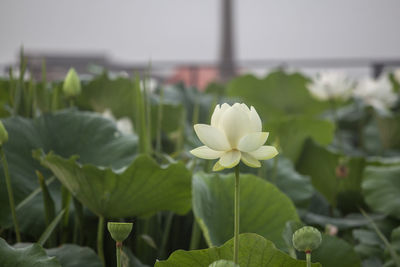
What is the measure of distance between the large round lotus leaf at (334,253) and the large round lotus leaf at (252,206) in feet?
0.19

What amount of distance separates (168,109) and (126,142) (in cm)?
27

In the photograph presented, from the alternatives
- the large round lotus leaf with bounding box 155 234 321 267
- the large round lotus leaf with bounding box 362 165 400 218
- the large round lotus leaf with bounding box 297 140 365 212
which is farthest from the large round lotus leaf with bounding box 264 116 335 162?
the large round lotus leaf with bounding box 155 234 321 267

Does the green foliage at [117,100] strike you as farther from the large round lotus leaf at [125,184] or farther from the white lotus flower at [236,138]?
the white lotus flower at [236,138]

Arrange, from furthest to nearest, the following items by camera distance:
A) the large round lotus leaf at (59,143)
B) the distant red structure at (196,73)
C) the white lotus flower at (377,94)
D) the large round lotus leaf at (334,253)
Result: the distant red structure at (196,73) < the white lotus flower at (377,94) < the large round lotus leaf at (59,143) < the large round lotus leaf at (334,253)

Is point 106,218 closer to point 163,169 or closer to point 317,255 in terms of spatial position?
point 163,169

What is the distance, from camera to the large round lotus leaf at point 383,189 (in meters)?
0.56

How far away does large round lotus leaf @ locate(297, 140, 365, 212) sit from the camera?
0.68m

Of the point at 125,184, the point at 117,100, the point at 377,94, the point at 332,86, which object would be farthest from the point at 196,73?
the point at 125,184

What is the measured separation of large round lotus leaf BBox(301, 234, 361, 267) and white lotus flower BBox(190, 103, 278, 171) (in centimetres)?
16

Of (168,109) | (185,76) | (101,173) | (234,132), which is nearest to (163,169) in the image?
(101,173)

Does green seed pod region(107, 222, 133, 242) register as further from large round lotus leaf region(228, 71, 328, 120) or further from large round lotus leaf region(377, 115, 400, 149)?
large round lotus leaf region(228, 71, 328, 120)

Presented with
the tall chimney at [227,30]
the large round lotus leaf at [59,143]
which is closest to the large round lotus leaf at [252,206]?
the large round lotus leaf at [59,143]

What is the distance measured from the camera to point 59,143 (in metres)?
0.59

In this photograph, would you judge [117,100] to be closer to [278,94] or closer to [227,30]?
[278,94]
